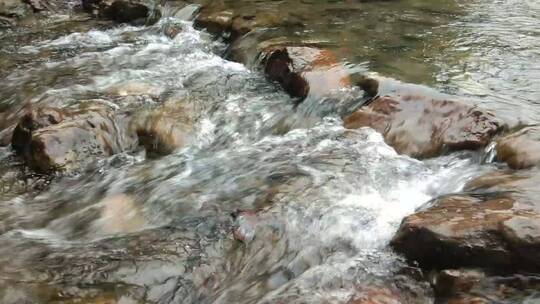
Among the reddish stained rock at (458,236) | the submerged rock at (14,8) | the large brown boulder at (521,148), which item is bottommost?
the reddish stained rock at (458,236)

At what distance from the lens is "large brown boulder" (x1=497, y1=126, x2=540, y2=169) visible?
4570 millimetres

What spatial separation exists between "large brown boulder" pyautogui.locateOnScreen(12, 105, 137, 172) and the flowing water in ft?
0.58

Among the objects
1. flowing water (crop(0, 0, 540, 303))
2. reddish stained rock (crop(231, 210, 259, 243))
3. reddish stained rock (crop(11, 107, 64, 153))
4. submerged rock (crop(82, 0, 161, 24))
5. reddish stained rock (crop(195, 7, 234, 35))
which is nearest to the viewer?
flowing water (crop(0, 0, 540, 303))

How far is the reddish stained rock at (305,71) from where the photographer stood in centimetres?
667

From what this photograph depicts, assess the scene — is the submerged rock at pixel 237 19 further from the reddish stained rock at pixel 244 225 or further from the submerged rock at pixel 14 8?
the reddish stained rock at pixel 244 225

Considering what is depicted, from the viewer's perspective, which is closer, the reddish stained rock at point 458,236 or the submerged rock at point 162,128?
the reddish stained rock at point 458,236

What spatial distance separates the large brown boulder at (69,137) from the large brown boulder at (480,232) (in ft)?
11.7

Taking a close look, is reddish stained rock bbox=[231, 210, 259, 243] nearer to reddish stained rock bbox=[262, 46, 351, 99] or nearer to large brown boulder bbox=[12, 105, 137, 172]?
large brown boulder bbox=[12, 105, 137, 172]

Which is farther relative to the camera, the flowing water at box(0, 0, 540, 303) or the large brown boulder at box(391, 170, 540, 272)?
the flowing water at box(0, 0, 540, 303)

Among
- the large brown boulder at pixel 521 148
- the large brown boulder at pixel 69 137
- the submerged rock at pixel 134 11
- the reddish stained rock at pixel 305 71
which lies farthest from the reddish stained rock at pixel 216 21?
the large brown boulder at pixel 521 148

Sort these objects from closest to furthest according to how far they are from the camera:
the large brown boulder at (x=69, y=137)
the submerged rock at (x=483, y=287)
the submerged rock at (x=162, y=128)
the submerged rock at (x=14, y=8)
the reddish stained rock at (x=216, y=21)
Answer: the submerged rock at (x=483, y=287) → the large brown boulder at (x=69, y=137) → the submerged rock at (x=162, y=128) → the reddish stained rock at (x=216, y=21) → the submerged rock at (x=14, y=8)

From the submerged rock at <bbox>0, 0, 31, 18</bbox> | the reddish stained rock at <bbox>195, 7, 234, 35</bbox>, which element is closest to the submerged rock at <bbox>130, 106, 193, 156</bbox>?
the reddish stained rock at <bbox>195, 7, 234, 35</bbox>

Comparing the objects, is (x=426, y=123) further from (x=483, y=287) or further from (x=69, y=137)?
(x=69, y=137)

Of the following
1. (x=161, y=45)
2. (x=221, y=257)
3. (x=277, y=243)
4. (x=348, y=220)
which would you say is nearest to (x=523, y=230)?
(x=348, y=220)
